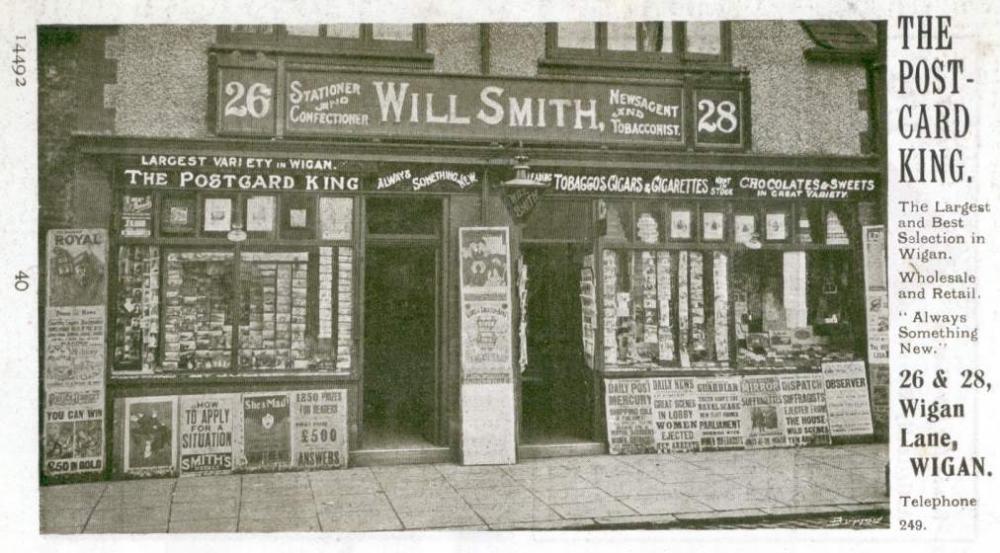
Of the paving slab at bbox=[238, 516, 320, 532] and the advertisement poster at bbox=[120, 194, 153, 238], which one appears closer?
the paving slab at bbox=[238, 516, 320, 532]

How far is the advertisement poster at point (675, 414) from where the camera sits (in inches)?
267

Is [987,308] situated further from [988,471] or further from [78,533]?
[78,533]

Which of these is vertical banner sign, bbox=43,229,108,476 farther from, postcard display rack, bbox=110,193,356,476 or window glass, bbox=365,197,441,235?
window glass, bbox=365,197,441,235

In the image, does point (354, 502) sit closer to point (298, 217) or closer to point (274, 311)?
point (274, 311)

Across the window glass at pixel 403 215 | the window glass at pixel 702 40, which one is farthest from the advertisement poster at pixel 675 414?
the window glass at pixel 702 40

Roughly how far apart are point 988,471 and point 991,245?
1304 millimetres

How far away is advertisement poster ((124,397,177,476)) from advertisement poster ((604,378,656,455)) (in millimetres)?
3623

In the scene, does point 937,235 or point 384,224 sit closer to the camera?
point 937,235

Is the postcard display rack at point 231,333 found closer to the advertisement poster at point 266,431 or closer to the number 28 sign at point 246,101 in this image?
the advertisement poster at point 266,431

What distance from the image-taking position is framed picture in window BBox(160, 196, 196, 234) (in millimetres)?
6137

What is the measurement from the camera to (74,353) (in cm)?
583

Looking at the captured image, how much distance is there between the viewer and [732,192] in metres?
6.88

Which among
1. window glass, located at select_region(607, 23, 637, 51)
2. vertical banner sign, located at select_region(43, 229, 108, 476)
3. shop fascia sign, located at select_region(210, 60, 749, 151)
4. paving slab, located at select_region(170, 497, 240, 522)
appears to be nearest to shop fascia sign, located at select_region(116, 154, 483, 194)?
shop fascia sign, located at select_region(210, 60, 749, 151)

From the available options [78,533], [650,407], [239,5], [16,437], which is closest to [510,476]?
[650,407]
